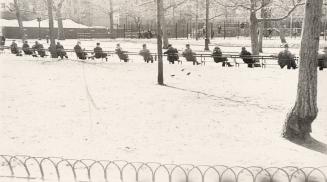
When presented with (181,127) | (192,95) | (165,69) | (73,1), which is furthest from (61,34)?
(181,127)

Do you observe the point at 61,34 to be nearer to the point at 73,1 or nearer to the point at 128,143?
the point at 73,1

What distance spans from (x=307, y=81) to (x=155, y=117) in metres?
3.99

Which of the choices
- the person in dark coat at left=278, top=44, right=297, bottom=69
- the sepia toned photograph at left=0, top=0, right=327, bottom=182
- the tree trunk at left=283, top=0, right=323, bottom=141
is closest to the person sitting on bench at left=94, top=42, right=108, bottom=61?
the sepia toned photograph at left=0, top=0, right=327, bottom=182

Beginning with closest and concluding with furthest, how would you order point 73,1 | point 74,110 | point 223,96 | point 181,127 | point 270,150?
point 270,150 < point 181,127 < point 74,110 < point 223,96 < point 73,1

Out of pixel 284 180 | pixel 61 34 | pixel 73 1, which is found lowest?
pixel 284 180

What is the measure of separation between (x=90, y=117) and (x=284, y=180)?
5603mm

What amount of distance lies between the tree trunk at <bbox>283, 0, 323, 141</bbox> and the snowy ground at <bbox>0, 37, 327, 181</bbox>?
40 cm

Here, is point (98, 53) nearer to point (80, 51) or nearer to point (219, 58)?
point (80, 51)

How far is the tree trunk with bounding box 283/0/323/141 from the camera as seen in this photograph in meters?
8.30

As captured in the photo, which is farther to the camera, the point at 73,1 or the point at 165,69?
the point at 73,1

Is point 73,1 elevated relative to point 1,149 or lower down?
elevated

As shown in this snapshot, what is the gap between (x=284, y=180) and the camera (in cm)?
675

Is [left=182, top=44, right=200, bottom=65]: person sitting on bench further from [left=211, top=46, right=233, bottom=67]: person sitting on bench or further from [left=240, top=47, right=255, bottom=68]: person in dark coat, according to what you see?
[left=240, top=47, right=255, bottom=68]: person in dark coat

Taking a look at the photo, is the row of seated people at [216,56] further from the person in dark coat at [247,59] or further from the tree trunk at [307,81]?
the tree trunk at [307,81]
